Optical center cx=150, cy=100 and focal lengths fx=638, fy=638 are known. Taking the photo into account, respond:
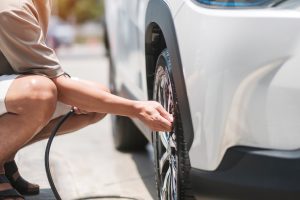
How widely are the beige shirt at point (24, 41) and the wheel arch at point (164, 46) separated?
45cm

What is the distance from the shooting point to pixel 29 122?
2910 millimetres

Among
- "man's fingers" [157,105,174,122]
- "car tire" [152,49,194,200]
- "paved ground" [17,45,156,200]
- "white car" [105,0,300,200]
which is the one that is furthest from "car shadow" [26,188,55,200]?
"white car" [105,0,300,200]

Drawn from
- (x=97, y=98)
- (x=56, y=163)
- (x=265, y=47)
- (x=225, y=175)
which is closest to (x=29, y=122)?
(x=97, y=98)

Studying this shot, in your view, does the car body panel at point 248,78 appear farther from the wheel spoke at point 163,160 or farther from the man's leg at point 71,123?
the man's leg at point 71,123

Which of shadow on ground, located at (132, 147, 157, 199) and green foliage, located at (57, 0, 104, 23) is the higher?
shadow on ground, located at (132, 147, 157, 199)

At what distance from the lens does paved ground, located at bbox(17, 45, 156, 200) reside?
378 cm

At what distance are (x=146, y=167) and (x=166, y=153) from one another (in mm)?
1553

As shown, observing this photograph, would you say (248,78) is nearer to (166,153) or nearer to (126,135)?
(166,153)

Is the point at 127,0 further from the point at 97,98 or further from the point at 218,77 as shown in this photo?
the point at 218,77

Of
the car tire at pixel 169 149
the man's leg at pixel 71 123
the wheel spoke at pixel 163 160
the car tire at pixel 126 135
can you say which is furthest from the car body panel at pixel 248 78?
the car tire at pixel 126 135

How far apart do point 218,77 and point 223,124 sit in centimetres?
17

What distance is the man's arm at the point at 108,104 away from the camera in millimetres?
2711

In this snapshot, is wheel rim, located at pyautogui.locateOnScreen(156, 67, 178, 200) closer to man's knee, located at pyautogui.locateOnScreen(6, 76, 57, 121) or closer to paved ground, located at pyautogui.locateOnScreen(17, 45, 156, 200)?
man's knee, located at pyautogui.locateOnScreen(6, 76, 57, 121)

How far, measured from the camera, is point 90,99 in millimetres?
2881
